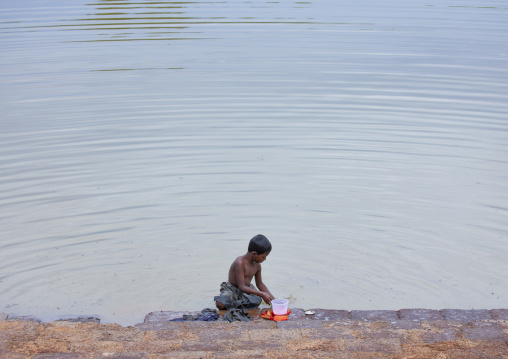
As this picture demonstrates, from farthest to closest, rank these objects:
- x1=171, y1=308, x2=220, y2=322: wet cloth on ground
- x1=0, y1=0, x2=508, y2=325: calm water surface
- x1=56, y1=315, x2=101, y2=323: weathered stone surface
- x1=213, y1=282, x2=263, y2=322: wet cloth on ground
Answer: x1=0, y1=0, x2=508, y2=325: calm water surface → x1=213, y1=282, x2=263, y2=322: wet cloth on ground → x1=56, y1=315, x2=101, y2=323: weathered stone surface → x1=171, y1=308, x2=220, y2=322: wet cloth on ground

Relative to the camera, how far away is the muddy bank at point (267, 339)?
4.44 m

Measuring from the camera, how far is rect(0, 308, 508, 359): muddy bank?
444 cm

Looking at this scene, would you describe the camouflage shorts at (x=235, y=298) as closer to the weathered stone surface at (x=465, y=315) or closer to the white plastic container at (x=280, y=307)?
the white plastic container at (x=280, y=307)

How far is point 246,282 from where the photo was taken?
642cm

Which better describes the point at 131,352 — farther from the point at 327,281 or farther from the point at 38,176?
the point at 38,176

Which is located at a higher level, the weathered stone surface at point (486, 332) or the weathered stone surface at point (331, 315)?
the weathered stone surface at point (486, 332)

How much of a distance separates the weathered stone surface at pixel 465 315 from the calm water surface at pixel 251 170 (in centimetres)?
79

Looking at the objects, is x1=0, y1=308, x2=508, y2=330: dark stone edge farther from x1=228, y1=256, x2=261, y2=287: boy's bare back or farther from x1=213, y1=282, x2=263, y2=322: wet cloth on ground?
x1=228, y1=256, x2=261, y2=287: boy's bare back

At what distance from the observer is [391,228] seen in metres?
8.16

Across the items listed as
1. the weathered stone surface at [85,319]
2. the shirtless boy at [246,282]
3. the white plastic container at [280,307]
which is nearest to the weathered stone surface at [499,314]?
the white plastic container at [280,307]

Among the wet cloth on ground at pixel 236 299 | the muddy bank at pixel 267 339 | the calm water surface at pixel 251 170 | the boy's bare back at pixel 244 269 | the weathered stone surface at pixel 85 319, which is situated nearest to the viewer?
the muddy bank at pixel 267 339

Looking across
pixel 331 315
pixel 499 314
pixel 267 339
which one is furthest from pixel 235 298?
pixel 499 314

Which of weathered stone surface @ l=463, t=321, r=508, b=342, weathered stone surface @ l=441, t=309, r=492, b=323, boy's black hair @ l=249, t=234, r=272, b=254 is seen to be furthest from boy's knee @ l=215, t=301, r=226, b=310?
weathered stone surface @ l=463, t=321, r=508, b=342

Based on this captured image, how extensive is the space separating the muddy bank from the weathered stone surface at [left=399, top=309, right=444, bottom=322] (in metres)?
0.13
